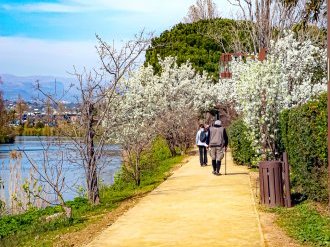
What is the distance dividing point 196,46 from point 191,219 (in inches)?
1841

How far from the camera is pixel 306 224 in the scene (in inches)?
437

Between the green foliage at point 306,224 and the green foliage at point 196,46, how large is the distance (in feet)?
130

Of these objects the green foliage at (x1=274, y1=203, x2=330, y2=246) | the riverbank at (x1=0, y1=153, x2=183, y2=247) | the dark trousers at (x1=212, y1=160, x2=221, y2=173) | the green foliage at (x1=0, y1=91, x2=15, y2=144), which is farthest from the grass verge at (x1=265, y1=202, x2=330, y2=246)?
the green foliage at (x1=0, y1=91, x2=15, y2=144)

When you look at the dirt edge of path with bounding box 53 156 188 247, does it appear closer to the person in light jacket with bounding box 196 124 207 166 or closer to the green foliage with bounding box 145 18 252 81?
the person in light jacket with bounding box 196 124 207 166

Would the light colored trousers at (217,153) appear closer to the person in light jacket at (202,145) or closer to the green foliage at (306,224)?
the person in light jacket at (202,145)

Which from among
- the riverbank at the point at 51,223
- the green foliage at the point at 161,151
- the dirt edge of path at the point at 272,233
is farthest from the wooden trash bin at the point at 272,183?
the green foliage at the point at 161,151

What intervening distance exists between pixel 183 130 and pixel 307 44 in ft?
37.8

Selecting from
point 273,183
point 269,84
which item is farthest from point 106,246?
point 269,84

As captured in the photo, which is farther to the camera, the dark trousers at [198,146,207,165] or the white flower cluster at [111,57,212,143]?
the white flower cluster at [111,57,212,143]

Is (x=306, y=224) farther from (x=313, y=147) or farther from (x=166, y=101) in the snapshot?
(x=166, y=101)

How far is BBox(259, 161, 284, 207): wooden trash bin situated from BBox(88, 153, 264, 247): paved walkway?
0.45 m

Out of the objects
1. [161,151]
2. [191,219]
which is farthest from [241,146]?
[161,151]

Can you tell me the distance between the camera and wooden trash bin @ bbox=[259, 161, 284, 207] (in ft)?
44.1

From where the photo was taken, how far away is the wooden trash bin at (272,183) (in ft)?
44.1
